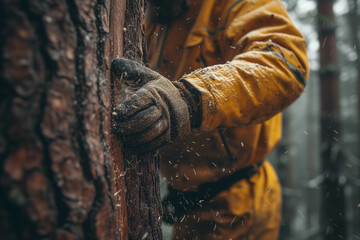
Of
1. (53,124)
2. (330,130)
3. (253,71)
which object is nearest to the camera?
(53,124)

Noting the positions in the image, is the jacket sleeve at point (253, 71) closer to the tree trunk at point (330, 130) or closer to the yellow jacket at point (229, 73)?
the yellow jacket at point (229, 73)

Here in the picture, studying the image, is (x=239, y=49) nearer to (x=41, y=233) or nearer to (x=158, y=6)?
(x=158, y=6)

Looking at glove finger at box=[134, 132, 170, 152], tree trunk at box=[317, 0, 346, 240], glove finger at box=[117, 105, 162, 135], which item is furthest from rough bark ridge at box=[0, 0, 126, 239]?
tree trunk at box=[317, 0, 346, 240]

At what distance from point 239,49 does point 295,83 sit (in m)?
0.45

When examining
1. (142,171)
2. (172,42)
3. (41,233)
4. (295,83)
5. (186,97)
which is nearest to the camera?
(41,233)

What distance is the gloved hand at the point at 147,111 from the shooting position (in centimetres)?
98

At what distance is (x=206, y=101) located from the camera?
1.24 meters

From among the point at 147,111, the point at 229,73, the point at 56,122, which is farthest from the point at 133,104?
the point at 229,73

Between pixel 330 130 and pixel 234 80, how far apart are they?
3854 millimetres

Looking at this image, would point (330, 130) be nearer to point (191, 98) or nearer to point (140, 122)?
point (191, 98)

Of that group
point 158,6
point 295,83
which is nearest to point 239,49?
point 295,83

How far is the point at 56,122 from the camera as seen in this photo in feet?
2.23

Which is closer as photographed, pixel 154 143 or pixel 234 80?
pixel 154 143

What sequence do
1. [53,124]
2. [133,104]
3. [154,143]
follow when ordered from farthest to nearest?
[154,143] → [133,104] → [53,124]
